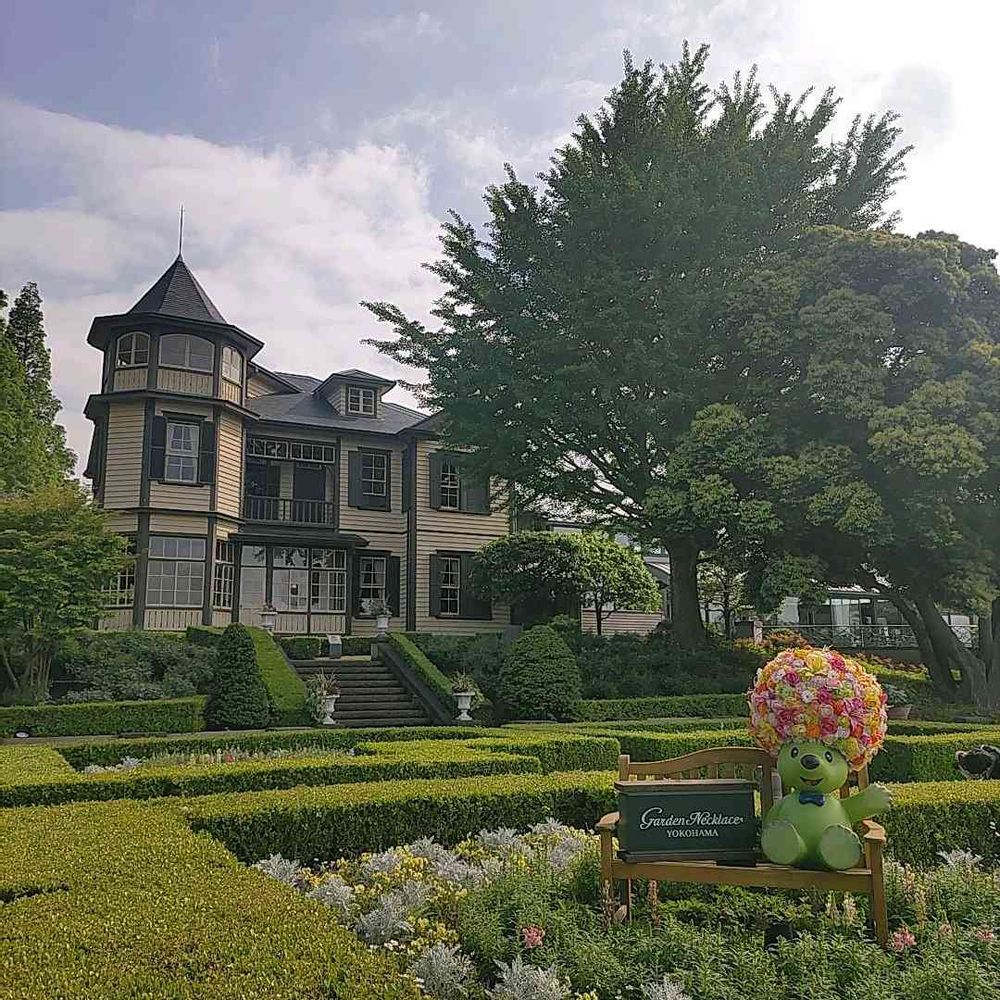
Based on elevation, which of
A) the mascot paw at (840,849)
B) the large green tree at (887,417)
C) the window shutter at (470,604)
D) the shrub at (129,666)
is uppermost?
the large green tree at (887,417)

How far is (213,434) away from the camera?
24.1m

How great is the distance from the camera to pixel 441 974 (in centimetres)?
378

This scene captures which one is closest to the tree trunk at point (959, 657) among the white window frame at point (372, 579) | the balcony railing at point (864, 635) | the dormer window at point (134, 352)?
the balcony railing at point (864, 635)

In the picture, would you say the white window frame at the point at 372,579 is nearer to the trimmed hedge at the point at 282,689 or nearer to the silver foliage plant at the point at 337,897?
the trimmed hedge at the point at 282,689

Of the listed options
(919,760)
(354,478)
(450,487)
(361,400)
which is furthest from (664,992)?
(361,400)

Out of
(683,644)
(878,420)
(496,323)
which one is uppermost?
(496,323)

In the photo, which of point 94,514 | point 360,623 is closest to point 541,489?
point 360,623

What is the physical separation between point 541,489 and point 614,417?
2429 millimetres

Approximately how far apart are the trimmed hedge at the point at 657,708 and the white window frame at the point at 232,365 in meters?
13.3

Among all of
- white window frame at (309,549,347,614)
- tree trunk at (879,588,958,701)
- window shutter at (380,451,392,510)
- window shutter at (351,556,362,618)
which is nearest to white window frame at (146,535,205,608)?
white window frame at (309,549,347,614)

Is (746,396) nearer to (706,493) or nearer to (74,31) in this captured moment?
(706,493)

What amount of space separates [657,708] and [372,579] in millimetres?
11718

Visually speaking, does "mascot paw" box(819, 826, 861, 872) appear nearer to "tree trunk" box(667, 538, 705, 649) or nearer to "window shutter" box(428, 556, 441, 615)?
"tree trunk" box(667, 538, 705, 649)

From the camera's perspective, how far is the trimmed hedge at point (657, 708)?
1728 centimetres
